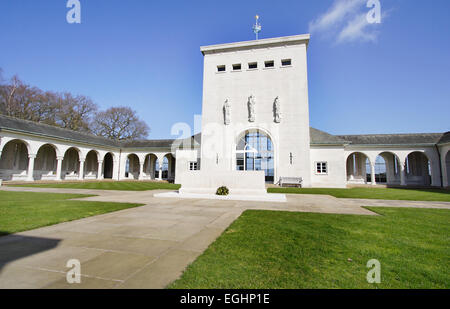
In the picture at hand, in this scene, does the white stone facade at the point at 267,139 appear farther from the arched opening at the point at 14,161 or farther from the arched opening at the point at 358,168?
the arched opening at the point at 358,168

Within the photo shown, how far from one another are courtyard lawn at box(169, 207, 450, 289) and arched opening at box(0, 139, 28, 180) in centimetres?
3015

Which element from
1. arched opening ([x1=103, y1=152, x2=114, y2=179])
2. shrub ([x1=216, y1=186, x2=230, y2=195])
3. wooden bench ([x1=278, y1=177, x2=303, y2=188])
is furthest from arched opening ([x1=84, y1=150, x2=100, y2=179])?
wooden bench ([x1=278, y1=177, x2=303, y2=188])

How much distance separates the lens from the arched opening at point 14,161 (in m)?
23.1

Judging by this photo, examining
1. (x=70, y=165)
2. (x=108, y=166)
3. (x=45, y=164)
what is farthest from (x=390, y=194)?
(x=108, y=166)

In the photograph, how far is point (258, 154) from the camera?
2608 cm

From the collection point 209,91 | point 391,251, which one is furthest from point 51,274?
point 209,91

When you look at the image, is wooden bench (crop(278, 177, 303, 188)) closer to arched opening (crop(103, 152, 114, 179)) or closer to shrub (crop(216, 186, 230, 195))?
shrub (crop(216, 186, 230, 195))

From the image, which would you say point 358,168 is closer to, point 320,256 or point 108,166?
point 320,256

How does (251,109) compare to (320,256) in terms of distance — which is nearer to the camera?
(320,256)

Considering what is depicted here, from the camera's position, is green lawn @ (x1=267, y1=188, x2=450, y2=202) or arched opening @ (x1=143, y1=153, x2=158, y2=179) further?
arched opening @ (x1=143, y1=153, x2=158, y2=179)

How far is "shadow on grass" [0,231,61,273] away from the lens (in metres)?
3.19

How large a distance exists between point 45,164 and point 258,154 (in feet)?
92.2

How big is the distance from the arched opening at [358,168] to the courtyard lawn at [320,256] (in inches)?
1018
